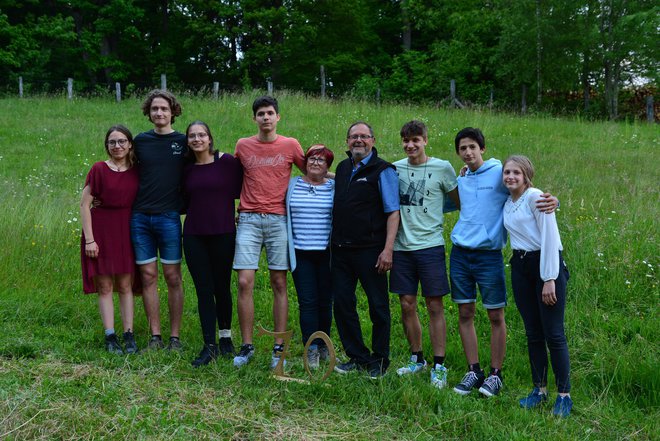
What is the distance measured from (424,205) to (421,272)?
1.67ft

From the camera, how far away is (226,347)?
16.9 ft

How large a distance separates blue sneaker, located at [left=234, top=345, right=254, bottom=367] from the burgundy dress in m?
Answer: 1.19

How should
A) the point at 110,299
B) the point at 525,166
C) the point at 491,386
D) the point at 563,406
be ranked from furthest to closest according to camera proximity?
the point at 110,299, the point at 491,386, the point at 525,166, the point at 563,406

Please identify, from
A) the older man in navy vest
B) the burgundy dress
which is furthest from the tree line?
the burgundy dress

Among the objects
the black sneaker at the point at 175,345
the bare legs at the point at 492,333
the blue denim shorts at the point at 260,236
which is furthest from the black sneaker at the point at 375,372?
the black sneaker at the point at 175,345

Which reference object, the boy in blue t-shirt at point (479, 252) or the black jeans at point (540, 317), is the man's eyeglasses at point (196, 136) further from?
the black jeans at point (540, 317)

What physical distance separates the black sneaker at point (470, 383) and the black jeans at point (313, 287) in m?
1.19

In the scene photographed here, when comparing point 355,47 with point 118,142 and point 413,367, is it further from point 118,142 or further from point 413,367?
point 413,367

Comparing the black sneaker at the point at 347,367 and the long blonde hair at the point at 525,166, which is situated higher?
the long blonde hair at the point at 525,166

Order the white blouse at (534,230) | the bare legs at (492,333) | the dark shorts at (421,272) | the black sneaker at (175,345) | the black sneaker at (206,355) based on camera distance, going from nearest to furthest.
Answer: the white blouse at (534,230), the bare legs at (492,333), the dark shorts at (421,272), the black sneaker at (206,355), the black sneaker at (175,345)

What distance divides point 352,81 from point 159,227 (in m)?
27.7

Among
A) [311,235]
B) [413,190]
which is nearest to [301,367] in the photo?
[311,235]

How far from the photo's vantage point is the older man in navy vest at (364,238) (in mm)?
4695

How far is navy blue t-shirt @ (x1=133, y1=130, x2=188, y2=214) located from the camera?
5129 mm
